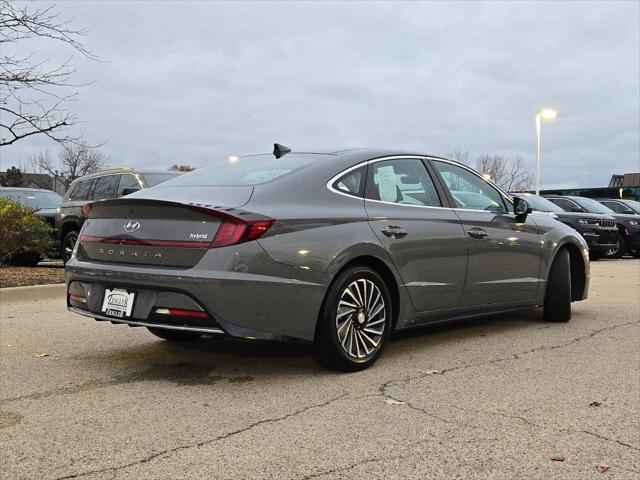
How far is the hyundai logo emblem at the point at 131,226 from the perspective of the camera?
172 inches

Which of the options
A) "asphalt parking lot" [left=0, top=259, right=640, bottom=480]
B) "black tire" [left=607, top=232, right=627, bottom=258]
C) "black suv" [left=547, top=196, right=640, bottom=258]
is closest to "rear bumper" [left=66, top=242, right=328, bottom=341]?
"asphalt parking lot" [left=0, top=259, right=640, bottom=480]

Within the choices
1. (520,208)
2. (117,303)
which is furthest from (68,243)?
(520,208)

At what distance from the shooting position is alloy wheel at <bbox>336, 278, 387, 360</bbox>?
178 inches

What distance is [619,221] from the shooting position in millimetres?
18359

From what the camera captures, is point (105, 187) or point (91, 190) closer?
point (105, 187)

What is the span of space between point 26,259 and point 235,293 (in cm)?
915

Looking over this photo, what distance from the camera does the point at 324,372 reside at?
4660 mm

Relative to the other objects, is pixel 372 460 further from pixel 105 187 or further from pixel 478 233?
pixel 105 187

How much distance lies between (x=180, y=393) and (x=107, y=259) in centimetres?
106

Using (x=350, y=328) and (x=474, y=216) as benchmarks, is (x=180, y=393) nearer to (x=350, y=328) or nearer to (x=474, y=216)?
(x=350, y=328)

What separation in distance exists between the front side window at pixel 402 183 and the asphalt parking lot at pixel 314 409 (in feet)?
3.98

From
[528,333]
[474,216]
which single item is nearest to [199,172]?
[474,216]

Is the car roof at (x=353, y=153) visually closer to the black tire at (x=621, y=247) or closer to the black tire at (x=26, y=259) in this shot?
the black tire at (x=26, y=259)

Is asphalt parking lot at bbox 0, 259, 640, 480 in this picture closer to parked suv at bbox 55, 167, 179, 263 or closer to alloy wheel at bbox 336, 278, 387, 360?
alloy wheel at bbox 336, 278, 387, 360
